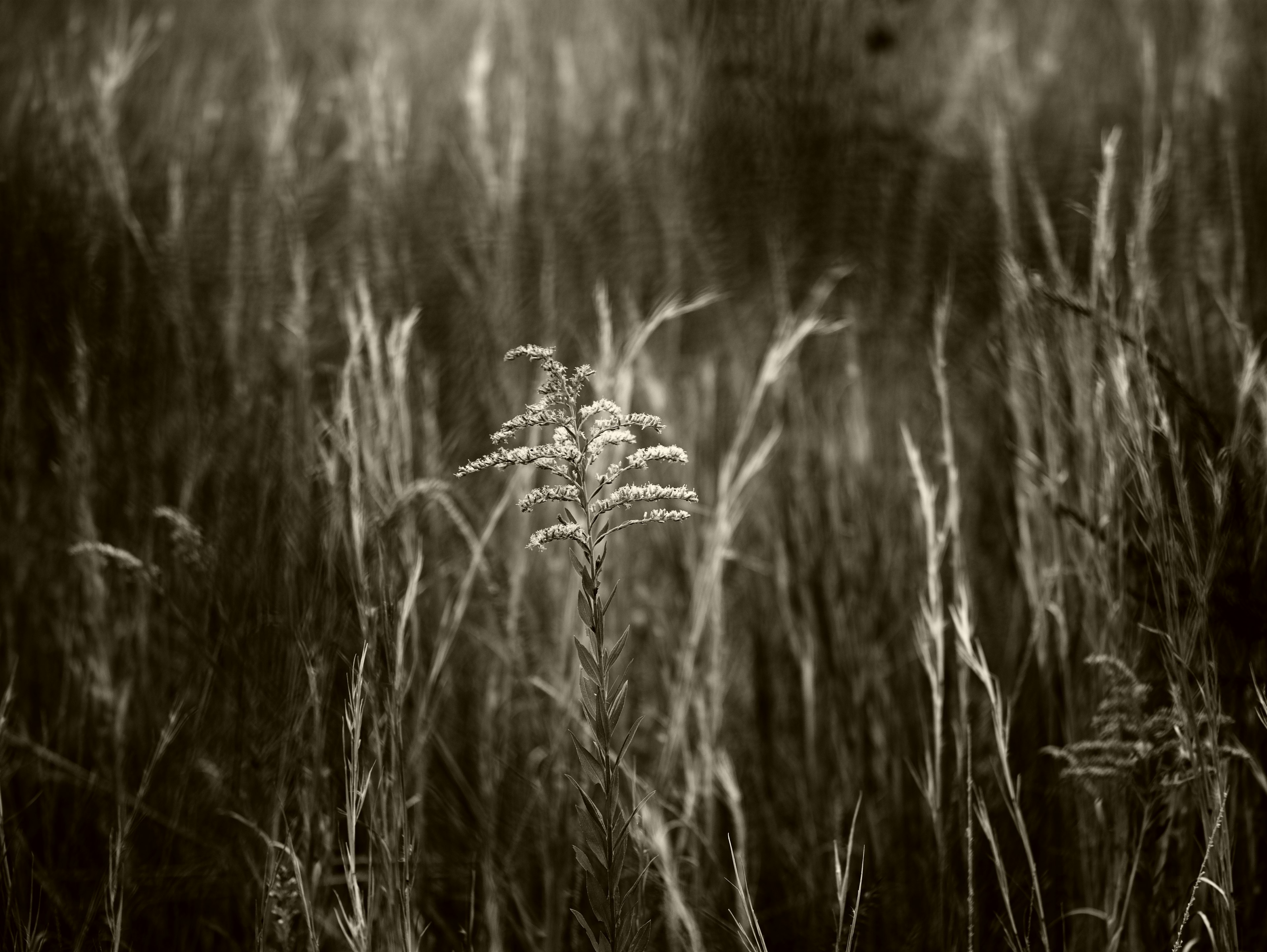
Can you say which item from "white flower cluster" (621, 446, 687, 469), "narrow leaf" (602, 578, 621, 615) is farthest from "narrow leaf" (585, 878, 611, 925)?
"white flower cluster" (621, 446, 687, 469)

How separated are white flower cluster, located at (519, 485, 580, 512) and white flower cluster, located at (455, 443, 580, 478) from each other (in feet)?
0.09

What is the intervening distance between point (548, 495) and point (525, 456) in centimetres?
4

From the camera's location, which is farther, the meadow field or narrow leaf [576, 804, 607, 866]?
the meadow field

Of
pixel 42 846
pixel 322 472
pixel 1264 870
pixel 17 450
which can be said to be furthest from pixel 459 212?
pixel 1264 870

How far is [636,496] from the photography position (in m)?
0.82

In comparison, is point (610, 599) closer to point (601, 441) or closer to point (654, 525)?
point (601, 441)

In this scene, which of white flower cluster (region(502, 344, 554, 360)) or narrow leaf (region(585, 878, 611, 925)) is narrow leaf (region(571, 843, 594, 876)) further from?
white flower cluster (region(502, 344, 554, 360))

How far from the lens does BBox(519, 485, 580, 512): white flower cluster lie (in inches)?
31.0

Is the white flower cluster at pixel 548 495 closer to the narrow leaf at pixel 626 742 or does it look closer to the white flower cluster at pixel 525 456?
the white flower cluster at pixel 525 456

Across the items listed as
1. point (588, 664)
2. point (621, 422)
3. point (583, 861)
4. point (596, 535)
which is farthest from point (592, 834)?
point (621, 422)

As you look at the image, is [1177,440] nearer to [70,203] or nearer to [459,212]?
[459,212]

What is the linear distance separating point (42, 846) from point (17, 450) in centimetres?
78

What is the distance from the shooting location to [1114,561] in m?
1.27

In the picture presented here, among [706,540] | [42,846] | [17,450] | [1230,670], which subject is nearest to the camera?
[1230,670]
